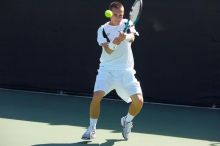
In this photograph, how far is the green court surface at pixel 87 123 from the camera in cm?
523

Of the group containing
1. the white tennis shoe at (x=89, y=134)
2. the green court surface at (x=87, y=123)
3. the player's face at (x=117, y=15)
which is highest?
the player's face at (x=117, y=15)

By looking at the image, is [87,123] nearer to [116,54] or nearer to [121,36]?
[116,54]

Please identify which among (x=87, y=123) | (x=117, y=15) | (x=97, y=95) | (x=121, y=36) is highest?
(x=117, y=15)

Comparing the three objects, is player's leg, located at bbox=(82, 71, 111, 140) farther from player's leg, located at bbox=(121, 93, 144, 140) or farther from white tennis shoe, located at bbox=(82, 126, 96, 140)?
player's leg, located at bbox=(121, 93, 144, 140)

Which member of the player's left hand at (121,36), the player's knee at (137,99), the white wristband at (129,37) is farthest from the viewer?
the player's knee at (137,99)

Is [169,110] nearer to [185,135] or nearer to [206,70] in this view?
[206,70]

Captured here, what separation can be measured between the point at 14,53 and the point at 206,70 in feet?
10.3

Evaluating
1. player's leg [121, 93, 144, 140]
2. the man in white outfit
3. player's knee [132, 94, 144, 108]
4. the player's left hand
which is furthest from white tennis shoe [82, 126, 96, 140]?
the player's left hand

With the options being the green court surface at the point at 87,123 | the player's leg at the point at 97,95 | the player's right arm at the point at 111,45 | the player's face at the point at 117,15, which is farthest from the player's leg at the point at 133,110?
the player's face at the point at 117,15

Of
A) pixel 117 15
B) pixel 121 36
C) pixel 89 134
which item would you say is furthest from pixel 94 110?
pixel 117 15

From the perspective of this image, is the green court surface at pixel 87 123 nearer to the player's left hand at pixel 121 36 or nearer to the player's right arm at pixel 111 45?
the player's right arm at pixel 111 45

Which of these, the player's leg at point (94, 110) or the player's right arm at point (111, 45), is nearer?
the player's right arm at point (111, 45)

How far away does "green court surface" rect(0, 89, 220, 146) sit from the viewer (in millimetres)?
5230

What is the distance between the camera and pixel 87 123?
19.7ft
